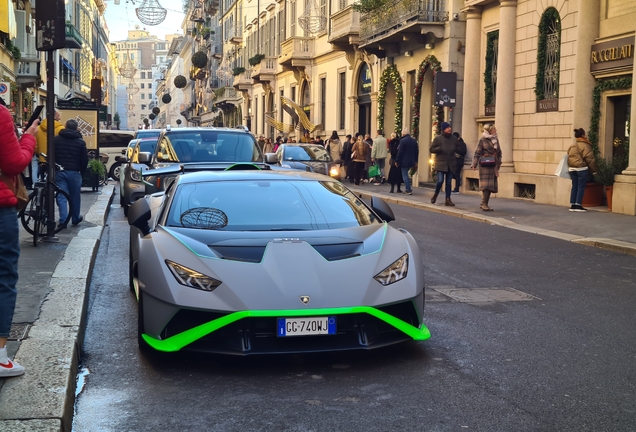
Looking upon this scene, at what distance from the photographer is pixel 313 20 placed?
142ft

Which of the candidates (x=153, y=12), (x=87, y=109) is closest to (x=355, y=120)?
(x=153, y=12)

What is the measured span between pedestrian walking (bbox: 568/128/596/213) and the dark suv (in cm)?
760

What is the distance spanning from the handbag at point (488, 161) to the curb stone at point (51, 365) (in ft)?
38.0

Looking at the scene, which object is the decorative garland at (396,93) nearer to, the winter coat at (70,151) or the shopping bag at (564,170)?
the shopping bag at (564,170)

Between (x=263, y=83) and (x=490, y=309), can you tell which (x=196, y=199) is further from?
(x=263, y=83)

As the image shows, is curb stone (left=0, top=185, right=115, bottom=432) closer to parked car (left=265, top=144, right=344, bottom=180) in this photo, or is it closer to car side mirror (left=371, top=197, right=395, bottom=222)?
car side mirror (left=371, top=197, right=395, bottom=222)

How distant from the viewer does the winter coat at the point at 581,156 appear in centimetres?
1814

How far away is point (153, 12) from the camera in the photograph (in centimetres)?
3016

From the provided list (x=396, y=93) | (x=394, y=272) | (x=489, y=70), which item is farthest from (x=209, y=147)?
(x=396, y=93)

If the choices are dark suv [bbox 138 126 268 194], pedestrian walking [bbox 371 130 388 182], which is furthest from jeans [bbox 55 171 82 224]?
pedestrian walking [bbox 371 130 388 182]

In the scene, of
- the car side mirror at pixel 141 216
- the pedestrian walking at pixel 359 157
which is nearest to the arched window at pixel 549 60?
the pedestrian walking at pixel 359 157

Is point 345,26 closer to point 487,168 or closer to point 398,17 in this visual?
point 398,17

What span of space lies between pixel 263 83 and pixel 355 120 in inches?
767

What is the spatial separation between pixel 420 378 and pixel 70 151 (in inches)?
380
